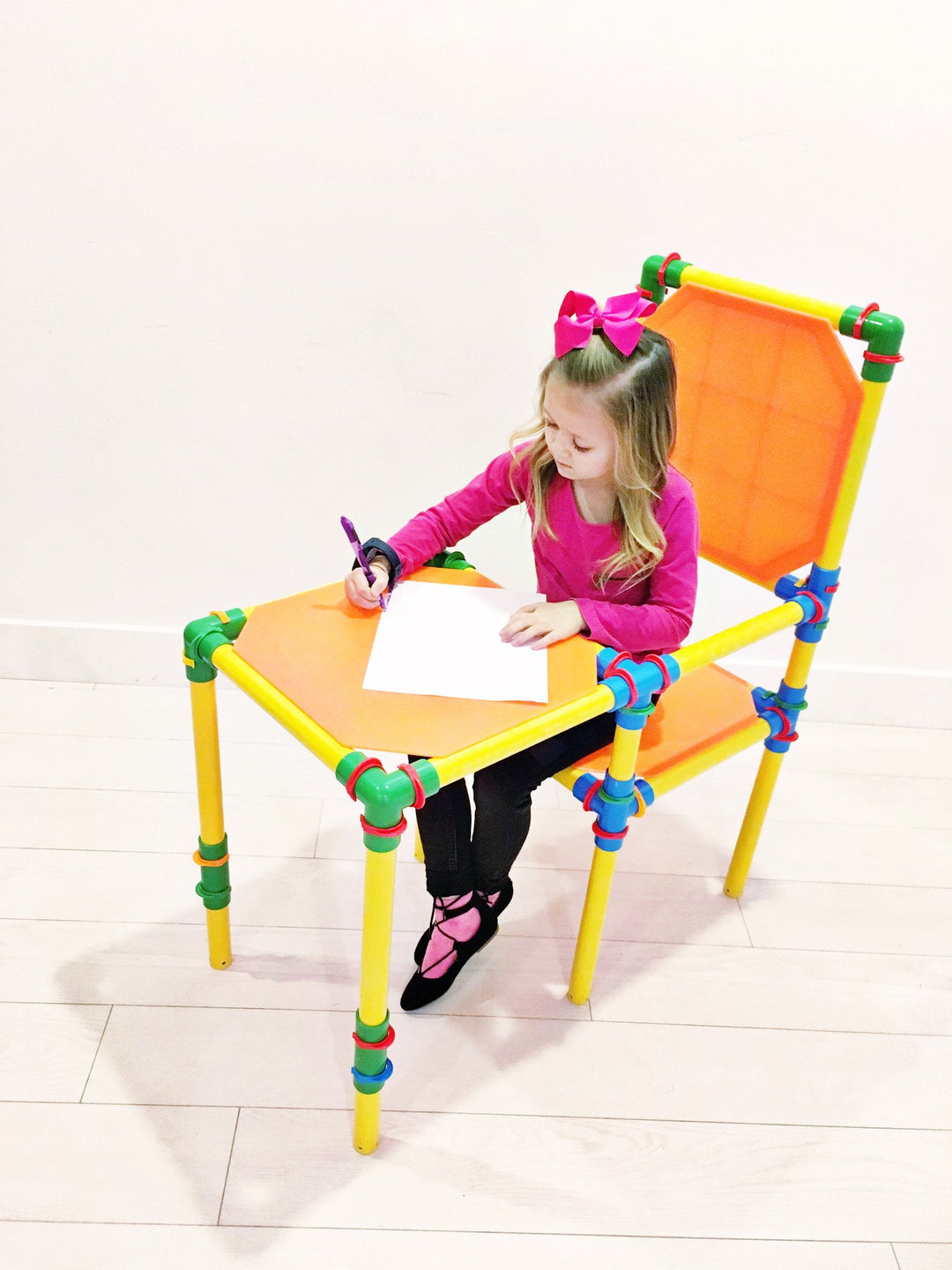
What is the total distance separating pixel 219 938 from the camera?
129cm

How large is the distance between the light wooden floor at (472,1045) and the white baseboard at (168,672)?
16 cm

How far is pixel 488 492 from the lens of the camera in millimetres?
1241

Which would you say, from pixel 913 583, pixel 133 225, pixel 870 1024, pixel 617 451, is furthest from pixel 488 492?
pixel 913 583

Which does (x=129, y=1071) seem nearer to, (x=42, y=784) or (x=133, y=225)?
(x=42, y=784)

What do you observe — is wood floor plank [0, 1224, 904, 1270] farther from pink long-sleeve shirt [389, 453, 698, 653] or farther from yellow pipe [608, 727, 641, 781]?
pink long-sleeve shirt [389, 453, 698, 653]

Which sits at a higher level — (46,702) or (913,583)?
(913,583)

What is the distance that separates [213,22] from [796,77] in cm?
78

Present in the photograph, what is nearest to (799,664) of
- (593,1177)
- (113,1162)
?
(593,1177)

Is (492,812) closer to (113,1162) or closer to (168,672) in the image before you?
(113,1162)

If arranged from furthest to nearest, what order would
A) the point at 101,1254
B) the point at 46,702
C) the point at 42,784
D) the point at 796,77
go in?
the point at 46,702 → the point at 42,784 → the point at 796,77 → the point at 101,1254

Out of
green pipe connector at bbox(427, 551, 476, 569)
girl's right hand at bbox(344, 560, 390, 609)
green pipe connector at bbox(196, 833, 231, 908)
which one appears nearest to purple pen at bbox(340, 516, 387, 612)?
girl's right hand at bbox(344, 560, 390, 609)

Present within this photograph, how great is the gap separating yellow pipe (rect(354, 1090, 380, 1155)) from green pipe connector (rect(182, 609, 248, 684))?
0.45 m

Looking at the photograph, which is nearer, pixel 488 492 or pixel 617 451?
pixel 617 451

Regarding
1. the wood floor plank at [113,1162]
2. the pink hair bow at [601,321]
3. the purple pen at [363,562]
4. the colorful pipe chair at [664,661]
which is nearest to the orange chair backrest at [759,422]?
the colorful pipe chair at [664,661]
